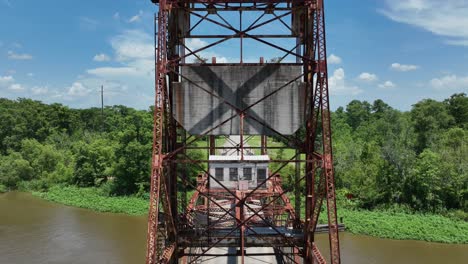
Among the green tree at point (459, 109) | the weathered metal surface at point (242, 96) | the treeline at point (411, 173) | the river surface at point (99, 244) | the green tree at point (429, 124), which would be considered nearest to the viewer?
the weathered metal surface at point (242, 96)

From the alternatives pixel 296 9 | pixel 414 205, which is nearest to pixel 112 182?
pixel 414 205

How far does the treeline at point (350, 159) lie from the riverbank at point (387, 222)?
1.95 m

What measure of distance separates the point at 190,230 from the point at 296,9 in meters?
9.29

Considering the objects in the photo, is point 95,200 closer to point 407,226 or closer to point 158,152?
point 407,226

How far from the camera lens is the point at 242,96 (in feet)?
49.1

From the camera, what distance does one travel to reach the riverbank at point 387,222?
91.8 feet

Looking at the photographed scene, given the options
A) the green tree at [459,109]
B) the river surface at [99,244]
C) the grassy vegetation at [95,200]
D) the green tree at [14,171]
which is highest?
the green tree at [459,109]

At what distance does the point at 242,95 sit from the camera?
14.9 metres

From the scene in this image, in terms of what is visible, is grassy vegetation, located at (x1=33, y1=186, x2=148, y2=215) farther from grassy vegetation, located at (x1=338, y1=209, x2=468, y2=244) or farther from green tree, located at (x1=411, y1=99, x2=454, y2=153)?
green tree, located at (x1=411, y1=99, x2=454, y2=153)

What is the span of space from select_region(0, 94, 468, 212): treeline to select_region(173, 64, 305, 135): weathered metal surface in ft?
73.3

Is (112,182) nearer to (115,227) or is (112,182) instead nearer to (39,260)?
(115,227)

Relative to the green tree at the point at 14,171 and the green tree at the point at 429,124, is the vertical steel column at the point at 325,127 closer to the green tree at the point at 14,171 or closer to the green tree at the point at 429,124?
the green tree at the point at 429,124

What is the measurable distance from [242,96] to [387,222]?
69.4ft

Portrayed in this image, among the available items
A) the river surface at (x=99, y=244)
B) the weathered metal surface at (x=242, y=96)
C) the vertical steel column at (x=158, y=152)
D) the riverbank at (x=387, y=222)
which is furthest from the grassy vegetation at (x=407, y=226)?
the vertical steel column at (x=158, y=152)
